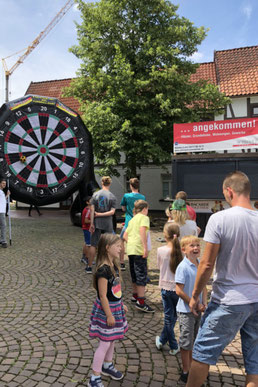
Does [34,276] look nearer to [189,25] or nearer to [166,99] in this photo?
[166,99]

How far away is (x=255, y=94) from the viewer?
17312mm

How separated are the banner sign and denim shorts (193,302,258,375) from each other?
27.6 ft

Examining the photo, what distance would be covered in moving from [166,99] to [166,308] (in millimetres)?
11683

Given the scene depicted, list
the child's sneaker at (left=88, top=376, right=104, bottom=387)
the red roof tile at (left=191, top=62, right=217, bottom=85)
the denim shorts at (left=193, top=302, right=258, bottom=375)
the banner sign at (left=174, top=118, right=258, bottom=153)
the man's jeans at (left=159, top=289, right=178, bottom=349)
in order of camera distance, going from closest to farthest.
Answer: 1. the denim shorts at (left=193, top=302, right=258, bottom=375)
2. the child's sneaker at (left=88, top=376, right=104, bottom=387)
3. the man's jeans at (left=159, top=289, right=178, bottom=349)
4. the banner sign at (left=174, top=118, right=258, bottom=153)
5. the red roof tile at (left=191, top=62, right=217, bottom=85)

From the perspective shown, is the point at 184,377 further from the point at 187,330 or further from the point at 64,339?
the point at 64,339

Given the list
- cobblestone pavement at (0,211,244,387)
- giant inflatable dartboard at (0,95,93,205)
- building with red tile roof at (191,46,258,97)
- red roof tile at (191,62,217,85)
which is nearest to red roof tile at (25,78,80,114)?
red roof tile at (191,62,217,85)

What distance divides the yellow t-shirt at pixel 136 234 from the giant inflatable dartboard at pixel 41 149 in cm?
375

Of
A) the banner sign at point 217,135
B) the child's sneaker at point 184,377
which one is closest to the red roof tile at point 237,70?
the banner sign at point 217,135

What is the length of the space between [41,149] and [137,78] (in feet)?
26.2

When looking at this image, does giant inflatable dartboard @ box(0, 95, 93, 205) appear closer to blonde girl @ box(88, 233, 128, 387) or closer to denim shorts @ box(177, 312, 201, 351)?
blonde girl @ box(88, 233, 128, 387)

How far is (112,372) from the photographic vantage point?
290 cm

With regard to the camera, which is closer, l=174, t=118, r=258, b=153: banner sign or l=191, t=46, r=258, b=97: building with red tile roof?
l=174, t=118, r=258, b=153: banner sign

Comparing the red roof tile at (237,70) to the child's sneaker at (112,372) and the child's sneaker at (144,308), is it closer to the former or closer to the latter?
the child's sneaker at (144,308)

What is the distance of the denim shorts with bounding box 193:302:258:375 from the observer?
2203 mm
